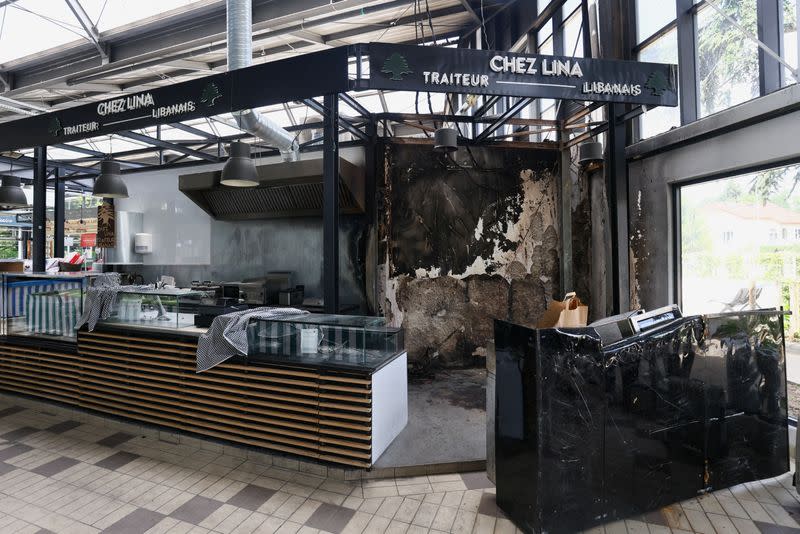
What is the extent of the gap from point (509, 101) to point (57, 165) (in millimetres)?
8351

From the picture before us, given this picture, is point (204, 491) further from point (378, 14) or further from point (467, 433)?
point (378, 14)

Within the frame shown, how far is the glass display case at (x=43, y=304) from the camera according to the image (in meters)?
4.11

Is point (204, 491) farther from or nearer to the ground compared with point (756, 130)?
nearer to the ground

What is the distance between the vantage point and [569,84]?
325cm

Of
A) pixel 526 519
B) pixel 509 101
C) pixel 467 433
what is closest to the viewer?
pixel 526 519

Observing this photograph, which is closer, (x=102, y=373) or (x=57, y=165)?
(x=102, y=373)

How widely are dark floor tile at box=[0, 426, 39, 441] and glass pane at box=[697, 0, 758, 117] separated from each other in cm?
→ 660

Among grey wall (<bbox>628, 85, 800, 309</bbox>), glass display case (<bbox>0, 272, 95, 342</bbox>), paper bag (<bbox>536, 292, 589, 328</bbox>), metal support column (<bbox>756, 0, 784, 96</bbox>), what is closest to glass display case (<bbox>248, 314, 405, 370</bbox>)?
paper bag (<bbox>536, 292, 589, 328</bbox>)

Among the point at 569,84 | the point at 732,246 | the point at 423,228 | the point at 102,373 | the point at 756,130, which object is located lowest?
the point at 102,373

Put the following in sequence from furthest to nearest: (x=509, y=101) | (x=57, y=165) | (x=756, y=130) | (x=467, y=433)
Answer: (x=57, y=165)
(x=509, y=101)
(x=467, y=433)
(x=756, y=130)

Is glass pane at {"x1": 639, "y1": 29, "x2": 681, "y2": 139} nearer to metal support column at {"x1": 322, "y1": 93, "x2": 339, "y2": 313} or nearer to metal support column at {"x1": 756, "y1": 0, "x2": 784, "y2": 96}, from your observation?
metal support column at {"x1": 756, "y1": 0, "x2": 784, "y2": 96}

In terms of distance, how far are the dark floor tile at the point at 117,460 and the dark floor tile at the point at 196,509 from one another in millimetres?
871

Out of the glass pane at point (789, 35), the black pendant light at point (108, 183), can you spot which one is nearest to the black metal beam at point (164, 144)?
the black pendant light at point (108, 183)

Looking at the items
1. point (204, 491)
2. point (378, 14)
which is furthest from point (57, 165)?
point (204, 491)
